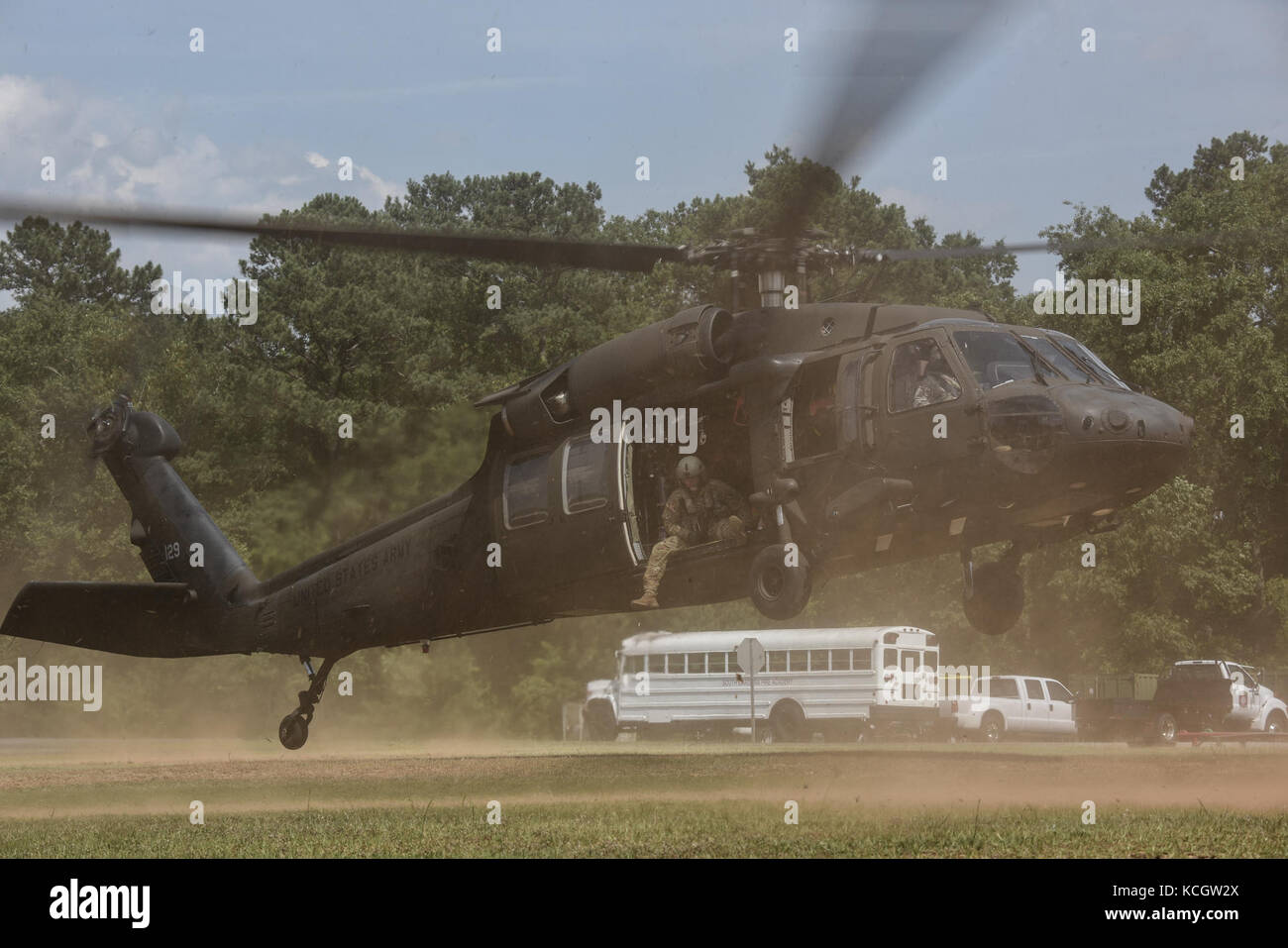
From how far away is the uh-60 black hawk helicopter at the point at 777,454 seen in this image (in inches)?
583

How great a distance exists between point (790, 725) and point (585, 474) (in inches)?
782

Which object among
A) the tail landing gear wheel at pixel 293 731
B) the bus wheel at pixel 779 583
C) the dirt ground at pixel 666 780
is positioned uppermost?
the bus wheel at pixel 779 583

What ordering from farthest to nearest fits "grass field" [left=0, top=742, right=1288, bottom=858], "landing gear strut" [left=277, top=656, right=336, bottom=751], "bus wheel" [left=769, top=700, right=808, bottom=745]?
"bus wheel" [left=769, top=700, right=808, bottom=745] < "landing gear strut" [left=277, top=656, right=336, bottom=751] < "grass field" [left=0, top=742, right=1288, bottom=858]

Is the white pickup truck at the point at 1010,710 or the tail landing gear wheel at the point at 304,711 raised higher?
the tail landing gear wheel at the point at 304,711

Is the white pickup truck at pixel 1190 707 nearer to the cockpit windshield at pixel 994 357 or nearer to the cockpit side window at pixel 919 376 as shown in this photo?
the cockpit windshield at pixel 994 357

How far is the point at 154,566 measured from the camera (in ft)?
76.6

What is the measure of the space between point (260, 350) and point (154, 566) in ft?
95.2

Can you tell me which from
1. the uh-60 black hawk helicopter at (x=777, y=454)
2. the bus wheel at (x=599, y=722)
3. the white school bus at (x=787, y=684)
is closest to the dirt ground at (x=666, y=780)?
the uh-60 black hawk helicopter at (x=777, y=454)

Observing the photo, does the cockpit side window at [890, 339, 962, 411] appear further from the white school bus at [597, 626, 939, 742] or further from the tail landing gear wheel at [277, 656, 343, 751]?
the white school bus at [597, 626, 939, 742]

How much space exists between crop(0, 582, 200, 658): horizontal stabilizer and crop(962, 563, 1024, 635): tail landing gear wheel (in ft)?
40.0

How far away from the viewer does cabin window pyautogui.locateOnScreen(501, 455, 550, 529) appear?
1769 centimetres

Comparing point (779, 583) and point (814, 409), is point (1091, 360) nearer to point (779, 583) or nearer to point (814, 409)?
point (814, 409)

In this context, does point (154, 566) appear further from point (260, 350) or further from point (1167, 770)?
point (260, 350)

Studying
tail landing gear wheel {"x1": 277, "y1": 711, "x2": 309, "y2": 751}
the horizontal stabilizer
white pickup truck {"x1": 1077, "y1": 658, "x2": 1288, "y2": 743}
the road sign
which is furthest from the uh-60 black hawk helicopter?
white pickup truck {"x1": 1077, "y1": 658, "x2": 1288, "y2": 743}
